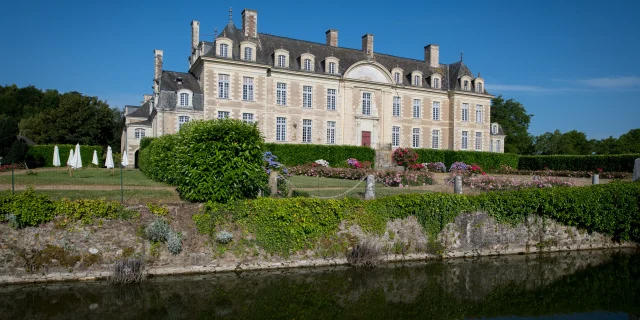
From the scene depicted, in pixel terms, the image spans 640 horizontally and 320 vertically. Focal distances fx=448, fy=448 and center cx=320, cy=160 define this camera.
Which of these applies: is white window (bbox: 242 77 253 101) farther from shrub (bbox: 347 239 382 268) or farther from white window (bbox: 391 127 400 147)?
shrub (bbox: 347 239 382 268)

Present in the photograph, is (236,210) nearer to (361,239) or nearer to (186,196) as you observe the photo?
(186,196)

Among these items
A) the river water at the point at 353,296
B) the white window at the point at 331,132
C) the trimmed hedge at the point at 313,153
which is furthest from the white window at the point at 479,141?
the river water at the point at 353,296

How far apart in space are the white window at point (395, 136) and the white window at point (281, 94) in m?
8.25

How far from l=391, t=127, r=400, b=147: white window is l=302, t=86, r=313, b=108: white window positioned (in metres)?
6.52

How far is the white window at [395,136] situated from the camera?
31.2 meters

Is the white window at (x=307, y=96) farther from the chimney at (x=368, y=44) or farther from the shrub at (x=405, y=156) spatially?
the shrub at (x=405, y=156)

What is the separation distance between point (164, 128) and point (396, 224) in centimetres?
1752

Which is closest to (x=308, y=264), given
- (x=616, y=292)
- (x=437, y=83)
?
(x=616, y=292)

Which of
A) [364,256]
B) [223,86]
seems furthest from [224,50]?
[364,256]

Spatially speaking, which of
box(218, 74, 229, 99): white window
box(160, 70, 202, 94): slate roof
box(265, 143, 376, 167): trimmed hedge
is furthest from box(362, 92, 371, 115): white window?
box(160, 70, 202, 94): slate roof

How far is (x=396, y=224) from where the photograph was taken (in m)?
11.0

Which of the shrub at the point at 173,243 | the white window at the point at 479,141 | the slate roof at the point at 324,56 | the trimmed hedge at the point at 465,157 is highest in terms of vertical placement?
the slate roof at the point at 324,56

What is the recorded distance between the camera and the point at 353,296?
8289mm

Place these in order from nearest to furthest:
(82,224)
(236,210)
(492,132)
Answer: (82,224)
(236,210)
(492,132)
